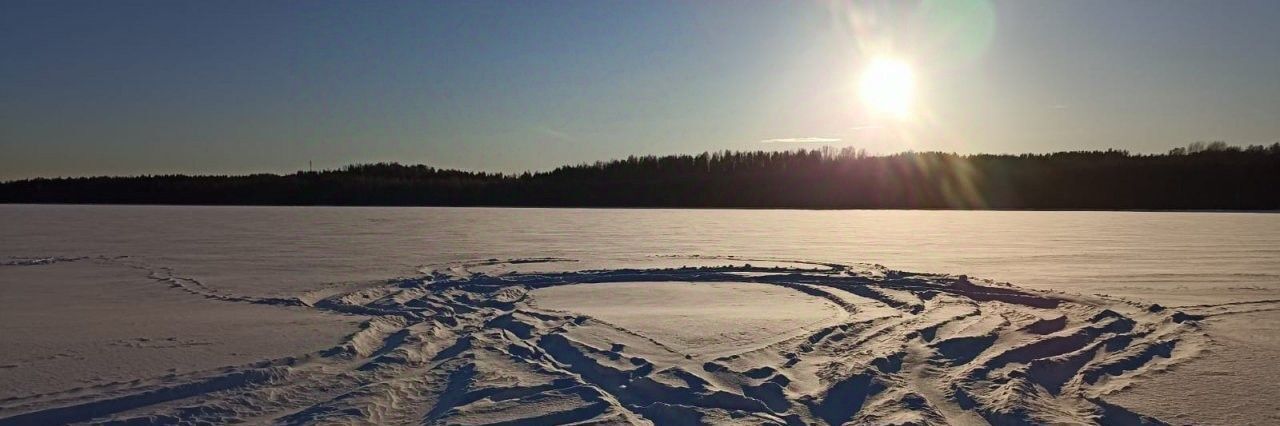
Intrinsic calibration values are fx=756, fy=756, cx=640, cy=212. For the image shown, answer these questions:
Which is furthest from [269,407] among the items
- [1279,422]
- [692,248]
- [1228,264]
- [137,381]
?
[1228,264]

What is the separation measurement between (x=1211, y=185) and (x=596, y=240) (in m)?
53.3

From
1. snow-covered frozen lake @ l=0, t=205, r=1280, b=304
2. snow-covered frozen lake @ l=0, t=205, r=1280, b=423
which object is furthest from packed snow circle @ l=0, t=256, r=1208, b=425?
snow-covered frozen lake @ l=0, t=205, r=1280, b=304

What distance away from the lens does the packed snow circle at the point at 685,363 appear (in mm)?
3273

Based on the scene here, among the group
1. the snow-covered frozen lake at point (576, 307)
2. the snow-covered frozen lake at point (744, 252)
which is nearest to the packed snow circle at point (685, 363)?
the snow-covered frozen lake at point (576, 307)

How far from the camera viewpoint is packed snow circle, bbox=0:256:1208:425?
3.27 metres

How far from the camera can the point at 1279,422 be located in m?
3.12

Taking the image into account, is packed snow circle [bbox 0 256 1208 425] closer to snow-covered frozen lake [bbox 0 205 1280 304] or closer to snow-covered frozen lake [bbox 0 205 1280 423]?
snow-covered frozen lake [bbox 0 205 1280 423]

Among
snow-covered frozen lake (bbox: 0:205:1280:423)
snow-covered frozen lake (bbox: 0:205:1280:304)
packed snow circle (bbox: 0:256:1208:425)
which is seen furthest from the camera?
snow-covered frozen lake (bbox: 0:205:1280:304)

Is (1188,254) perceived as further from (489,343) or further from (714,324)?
(489,343)

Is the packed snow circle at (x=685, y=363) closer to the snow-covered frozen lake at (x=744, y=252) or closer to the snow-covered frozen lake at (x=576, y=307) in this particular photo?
the snow-covered frozen lake at (x=576, y=307)

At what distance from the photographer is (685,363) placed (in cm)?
416

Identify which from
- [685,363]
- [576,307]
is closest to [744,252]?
[576,307]

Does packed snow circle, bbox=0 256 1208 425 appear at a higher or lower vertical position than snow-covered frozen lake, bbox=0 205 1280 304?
lower

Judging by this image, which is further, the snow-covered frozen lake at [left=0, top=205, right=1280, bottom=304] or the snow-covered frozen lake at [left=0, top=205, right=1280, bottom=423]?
the snow-covered frozen lake at [left=0, top=205, right=1280, bottom=304]
